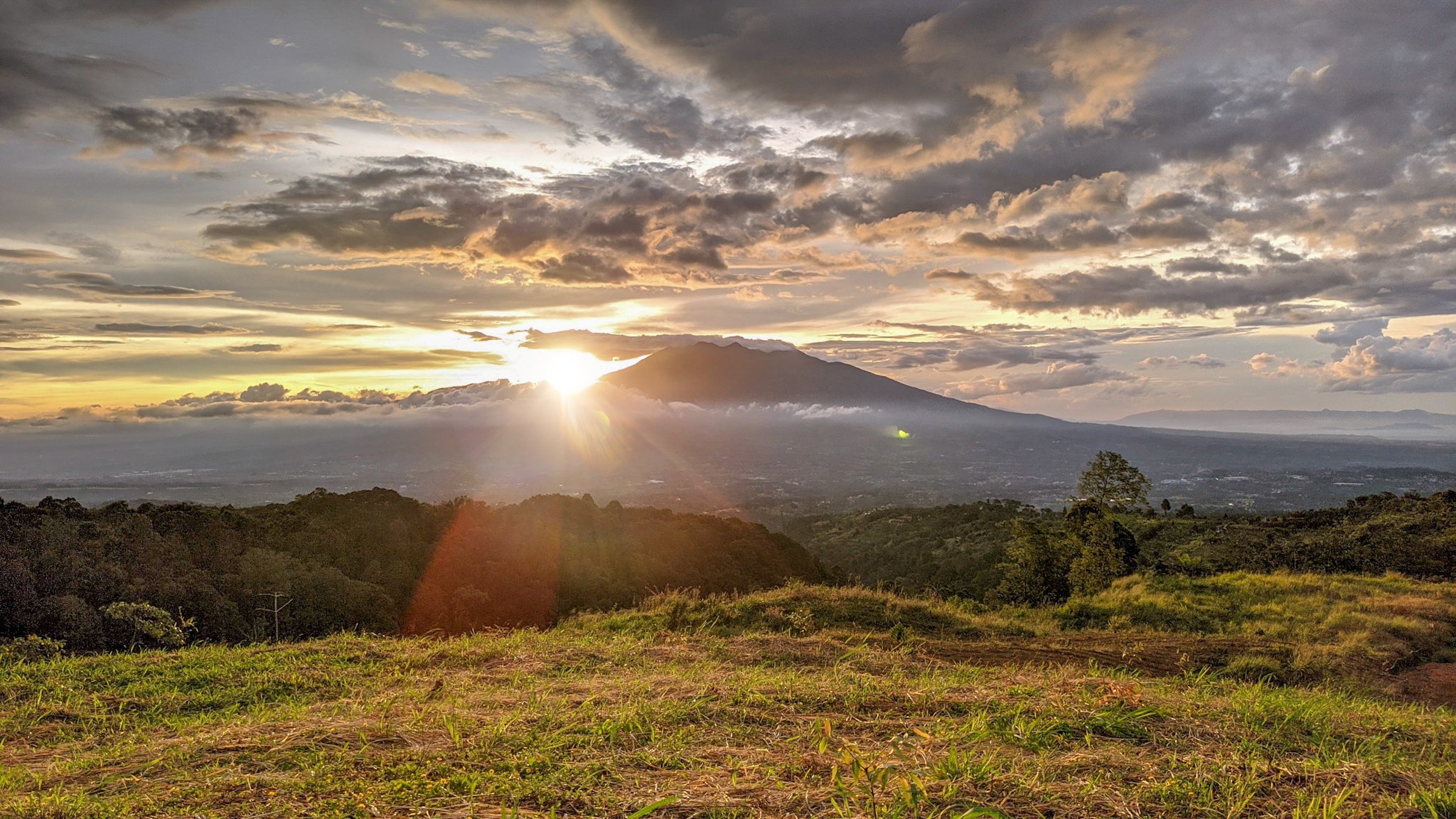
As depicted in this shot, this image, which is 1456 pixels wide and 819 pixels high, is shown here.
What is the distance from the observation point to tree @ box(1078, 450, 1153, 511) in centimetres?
2392

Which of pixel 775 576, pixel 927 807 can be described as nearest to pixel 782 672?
pixel 927 807

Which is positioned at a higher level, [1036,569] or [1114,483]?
[1114,483]

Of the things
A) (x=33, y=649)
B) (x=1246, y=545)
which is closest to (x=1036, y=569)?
(x=1246, y=545)

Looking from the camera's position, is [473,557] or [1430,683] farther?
[473,557]

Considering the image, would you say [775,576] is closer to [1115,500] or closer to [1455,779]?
[1115,500]

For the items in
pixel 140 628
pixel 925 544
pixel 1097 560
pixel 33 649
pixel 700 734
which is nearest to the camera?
pixel 700 734

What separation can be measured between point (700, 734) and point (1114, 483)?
22.9m

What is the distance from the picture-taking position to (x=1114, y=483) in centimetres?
2419

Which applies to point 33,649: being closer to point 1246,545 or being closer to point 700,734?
point 700,734

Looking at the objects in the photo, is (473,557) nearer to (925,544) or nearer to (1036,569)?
(1036,569)

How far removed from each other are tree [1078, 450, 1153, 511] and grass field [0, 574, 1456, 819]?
14299 mm

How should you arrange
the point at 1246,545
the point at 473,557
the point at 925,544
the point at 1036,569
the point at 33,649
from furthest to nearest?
the point at 925,544
the point at 1036,569
the point at 1246,545
the point at 473,557
the point at 33,649

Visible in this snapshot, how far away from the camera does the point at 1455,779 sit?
14.4 ft

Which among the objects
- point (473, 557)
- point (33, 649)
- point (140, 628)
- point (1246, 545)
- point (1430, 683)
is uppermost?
point (33, 649)
